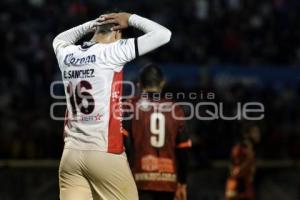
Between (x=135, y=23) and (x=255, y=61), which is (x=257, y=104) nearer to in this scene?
(x=255, y=61)

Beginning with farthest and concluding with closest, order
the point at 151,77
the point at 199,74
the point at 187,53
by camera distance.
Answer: the point at 187,53 < the point at 199,74 < the point at 151,77

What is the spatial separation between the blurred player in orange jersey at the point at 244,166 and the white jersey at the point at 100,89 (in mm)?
3715

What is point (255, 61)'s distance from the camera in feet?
54.0

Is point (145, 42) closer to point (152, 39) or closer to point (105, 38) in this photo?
point (152, 39)

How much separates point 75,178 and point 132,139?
188 cm

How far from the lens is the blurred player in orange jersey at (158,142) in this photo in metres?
7.90

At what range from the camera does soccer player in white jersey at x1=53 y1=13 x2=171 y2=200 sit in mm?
6172

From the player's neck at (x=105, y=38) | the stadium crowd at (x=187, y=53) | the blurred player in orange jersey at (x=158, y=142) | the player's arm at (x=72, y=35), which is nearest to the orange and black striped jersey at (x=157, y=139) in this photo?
the blurred player in orange jersey at (x=158, y=142)

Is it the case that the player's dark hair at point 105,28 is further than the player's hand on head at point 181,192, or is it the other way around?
the player's hand on head at point 181,192

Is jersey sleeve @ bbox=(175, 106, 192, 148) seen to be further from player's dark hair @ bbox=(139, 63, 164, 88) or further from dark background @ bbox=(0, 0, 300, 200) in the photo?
dark background @ bbox=(0, 0, 300, 200)

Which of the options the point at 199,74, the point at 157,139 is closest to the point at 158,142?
the point at 157,139

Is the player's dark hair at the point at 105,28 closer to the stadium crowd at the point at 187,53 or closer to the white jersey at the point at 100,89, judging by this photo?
the white jersey at the point at 100,89

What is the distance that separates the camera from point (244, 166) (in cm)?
977

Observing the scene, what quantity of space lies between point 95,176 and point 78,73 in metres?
0.79
